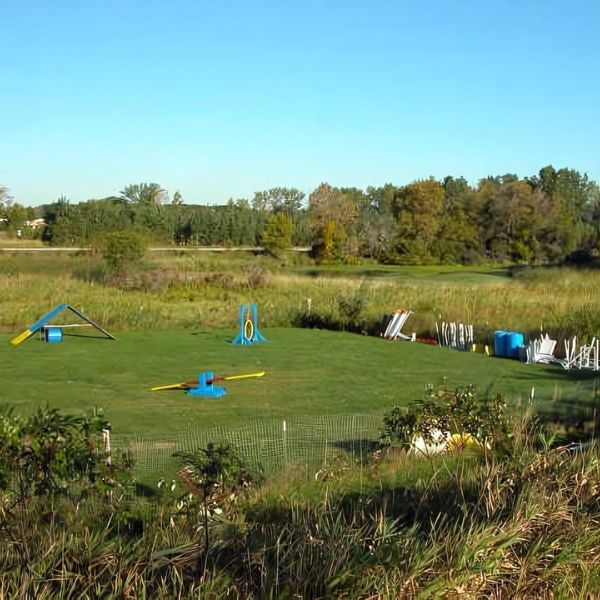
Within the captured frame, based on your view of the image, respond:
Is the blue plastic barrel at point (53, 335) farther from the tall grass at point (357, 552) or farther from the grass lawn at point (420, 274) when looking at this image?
the grass lawn at point (420, 274)

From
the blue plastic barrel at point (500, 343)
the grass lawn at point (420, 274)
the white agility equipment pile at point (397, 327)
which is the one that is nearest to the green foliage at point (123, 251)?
the grass lawn at point (420, 274)

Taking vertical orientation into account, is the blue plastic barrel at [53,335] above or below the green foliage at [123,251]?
below

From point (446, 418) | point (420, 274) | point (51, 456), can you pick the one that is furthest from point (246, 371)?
point (420, 274)

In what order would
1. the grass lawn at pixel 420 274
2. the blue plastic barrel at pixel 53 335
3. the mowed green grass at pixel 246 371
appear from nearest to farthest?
the mowed green grass at pixel 246 371 < the blue plastic barrel at pixel 53 335 < the grass lawn at pixel 420 274

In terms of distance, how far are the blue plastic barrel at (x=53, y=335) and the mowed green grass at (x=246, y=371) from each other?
29 cm

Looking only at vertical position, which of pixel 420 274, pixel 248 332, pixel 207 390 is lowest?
pixel 207 390

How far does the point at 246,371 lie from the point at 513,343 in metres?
6.87

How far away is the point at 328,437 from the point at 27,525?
23.1ft

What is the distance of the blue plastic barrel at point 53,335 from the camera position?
24.5 meters

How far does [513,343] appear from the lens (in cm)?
2217

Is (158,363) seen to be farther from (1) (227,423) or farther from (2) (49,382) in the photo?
(1) (227,423)

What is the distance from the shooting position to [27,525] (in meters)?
4.37

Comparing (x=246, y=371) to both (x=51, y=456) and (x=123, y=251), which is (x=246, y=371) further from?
(x=123, y=251)

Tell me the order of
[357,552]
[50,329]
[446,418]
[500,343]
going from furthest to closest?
[50,329]
[500,343]
[446,418]
[357,552]
